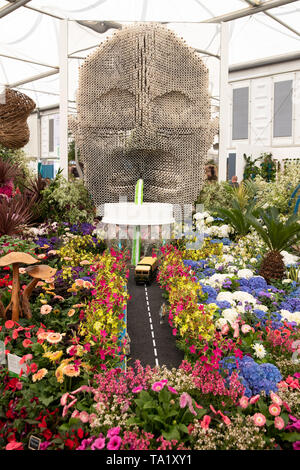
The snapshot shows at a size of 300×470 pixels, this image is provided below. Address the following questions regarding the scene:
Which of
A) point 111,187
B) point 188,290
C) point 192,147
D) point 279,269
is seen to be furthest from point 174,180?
point 188,290

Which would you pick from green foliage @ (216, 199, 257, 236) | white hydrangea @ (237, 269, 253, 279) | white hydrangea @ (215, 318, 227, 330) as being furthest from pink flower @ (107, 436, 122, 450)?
green foliage @ (216, 199, 257, 236)

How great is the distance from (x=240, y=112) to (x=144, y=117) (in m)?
7.84

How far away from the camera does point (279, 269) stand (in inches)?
145

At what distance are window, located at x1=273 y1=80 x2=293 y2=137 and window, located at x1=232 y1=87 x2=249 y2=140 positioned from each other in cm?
106

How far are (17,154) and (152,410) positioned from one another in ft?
27.1

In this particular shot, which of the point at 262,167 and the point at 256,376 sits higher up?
the point at 262,167

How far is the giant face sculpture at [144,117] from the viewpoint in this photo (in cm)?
606

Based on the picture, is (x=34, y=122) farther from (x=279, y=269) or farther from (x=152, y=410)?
(x=152, y=410)

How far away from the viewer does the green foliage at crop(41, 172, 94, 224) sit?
18.7ft

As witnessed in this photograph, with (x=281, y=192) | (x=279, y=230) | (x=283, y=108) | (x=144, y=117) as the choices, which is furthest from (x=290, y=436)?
(x=283, y=108)

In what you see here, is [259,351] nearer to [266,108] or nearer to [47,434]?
[47,434]

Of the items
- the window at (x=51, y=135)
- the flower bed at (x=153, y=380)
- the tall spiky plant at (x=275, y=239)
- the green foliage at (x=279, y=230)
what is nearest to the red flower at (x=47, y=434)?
the flower bed at (x=153, y=380)

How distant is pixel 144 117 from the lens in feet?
20.0

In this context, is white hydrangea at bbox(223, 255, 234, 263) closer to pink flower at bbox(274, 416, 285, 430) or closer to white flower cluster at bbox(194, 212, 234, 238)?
white flower cluster at bbox(194, 212, 234, 238)
